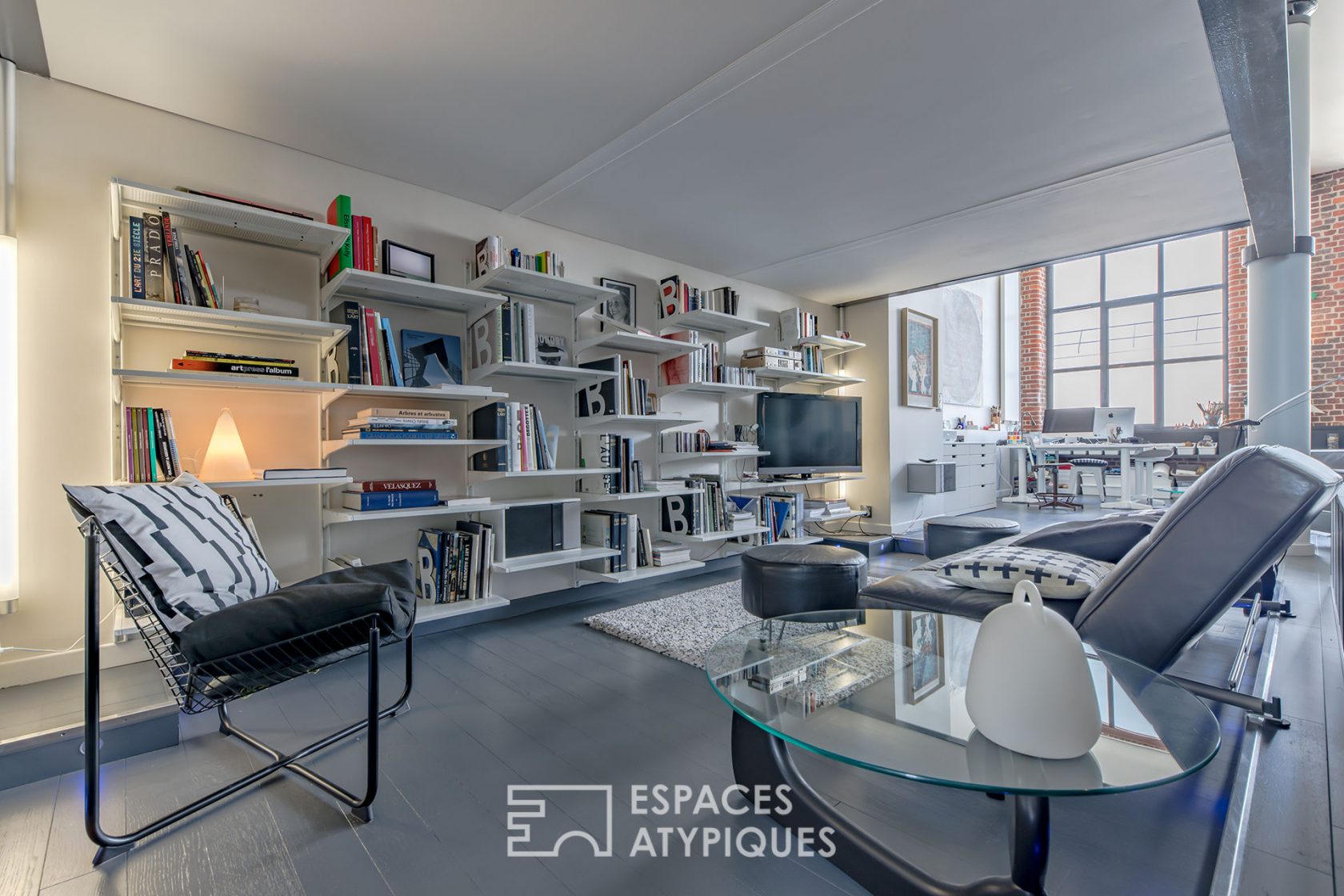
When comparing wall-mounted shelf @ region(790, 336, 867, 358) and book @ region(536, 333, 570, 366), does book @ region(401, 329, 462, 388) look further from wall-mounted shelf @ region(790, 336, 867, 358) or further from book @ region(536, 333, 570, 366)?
wall-mounted shelf @ region(790, 336, 867, 358)

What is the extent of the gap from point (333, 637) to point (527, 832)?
2.20 ft

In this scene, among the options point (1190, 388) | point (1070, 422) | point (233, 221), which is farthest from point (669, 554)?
point (1190, 388)

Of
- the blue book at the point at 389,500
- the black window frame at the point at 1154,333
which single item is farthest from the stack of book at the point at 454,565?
the black window frame at the point at 1154,333

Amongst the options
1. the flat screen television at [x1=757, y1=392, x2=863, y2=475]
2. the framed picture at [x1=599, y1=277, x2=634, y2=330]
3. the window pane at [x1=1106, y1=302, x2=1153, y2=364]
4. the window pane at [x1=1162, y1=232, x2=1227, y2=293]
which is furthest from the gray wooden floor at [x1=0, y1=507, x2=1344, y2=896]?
the window pane at [x1=1162, y1=232, x2=1227, y2=293]

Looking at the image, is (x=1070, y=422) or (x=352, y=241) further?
(x=1070, y=422)

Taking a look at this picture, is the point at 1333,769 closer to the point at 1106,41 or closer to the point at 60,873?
the point at 1106,41

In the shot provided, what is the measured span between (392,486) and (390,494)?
0.06 metres

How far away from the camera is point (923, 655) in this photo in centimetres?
149

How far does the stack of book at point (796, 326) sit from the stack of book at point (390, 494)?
3.10 m

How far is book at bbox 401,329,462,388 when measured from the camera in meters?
2.91

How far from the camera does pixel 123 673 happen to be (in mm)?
2195

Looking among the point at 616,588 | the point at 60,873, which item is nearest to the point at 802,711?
the point at 60,873

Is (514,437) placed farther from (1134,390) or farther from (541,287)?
(1134,390)

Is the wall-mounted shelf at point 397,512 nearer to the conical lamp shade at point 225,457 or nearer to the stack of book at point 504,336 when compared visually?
the conical lamp shade at point 225,457
